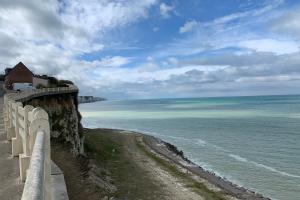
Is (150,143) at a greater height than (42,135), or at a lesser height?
lesser

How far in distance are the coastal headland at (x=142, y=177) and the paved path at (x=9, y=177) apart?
2596mm

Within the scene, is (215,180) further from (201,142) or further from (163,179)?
(201,142)

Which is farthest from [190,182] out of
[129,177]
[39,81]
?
[39,81]

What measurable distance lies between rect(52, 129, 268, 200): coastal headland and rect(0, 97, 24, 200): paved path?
8.52 ft

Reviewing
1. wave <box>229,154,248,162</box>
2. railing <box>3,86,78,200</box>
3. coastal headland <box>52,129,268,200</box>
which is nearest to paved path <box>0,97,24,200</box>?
railing <box>3,86,78,200</box>

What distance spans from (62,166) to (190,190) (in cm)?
1686

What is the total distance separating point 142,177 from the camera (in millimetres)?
32875

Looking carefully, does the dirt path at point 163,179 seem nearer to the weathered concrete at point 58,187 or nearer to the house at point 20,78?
the weathered concrete at point 58,187

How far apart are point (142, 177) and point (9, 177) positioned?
81.8 ft

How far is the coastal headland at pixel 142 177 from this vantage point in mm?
17931

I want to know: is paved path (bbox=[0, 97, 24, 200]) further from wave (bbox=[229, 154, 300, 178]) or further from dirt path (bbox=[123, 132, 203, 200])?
wave (bbox=[229, 154, 300, 178])

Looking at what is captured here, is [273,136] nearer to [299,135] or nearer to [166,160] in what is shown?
[299,135]

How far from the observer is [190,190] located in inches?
1142

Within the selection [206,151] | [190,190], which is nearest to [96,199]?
[190,190]
